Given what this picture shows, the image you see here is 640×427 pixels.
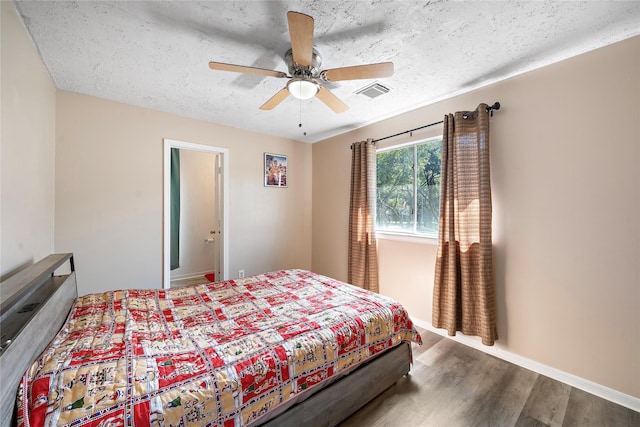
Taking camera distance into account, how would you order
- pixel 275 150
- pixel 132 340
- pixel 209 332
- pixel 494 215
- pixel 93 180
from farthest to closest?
pixel 275 150 < pixel 93 180 < pixel 494 215 < pixel 209 332 < pixel 132 340

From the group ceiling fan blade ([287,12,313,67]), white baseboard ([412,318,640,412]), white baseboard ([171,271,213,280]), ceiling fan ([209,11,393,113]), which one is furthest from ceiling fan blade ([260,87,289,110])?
white baseboard ([171,271,213,280])

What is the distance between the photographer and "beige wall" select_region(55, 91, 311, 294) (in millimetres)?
2535

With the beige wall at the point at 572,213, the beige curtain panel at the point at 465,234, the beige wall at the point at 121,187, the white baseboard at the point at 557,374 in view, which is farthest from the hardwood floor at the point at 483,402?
the beige wall at the point at 121,187

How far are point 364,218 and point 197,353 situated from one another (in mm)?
2481

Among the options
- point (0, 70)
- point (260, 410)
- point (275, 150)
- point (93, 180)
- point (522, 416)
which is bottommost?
point (522, 416)

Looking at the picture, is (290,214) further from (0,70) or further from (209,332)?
(0,70)

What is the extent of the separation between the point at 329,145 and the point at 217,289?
2762 millimetres

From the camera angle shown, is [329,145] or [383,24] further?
[329,145]

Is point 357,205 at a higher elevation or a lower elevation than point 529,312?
higher

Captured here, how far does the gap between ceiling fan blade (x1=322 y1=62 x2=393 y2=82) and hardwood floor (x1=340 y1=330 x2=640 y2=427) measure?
2.22 m

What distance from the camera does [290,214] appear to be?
167 inches

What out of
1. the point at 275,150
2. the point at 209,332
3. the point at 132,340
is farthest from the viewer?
the point at 275,150

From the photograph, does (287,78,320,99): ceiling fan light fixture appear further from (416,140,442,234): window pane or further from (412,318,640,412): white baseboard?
(412,318,640,412): white baseboard

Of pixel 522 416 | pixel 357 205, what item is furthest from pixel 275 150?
pixel 522 416
